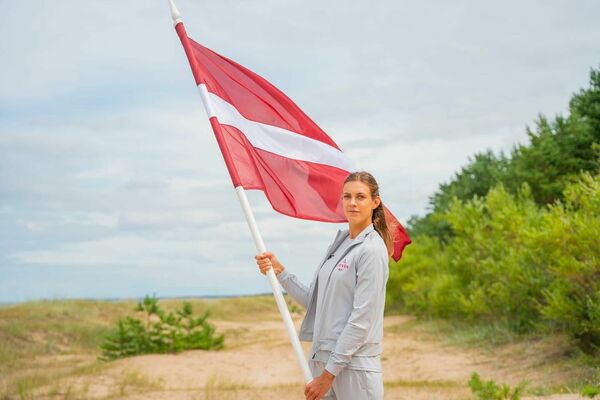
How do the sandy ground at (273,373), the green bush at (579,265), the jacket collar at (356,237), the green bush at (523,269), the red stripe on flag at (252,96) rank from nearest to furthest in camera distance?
the jacket collar at (356,237)
the red stripe on flag at (252,96)
the sandy ground at (273,373)
the green bush at (579,265)
the green bush at (523,269)

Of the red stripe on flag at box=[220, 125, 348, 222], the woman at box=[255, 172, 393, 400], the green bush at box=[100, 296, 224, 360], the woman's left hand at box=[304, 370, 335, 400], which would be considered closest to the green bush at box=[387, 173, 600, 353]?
the green bush at box=[100, 296, 224, 360]

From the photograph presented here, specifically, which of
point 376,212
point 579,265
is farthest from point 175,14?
point 579,265

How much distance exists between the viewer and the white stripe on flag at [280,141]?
Result: 19.8ft

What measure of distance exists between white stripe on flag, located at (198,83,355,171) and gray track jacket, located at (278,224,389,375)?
1.66 metres

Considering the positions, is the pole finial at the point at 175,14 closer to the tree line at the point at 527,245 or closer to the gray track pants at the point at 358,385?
the gray track pants at the point at 358,385

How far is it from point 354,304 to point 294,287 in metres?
0.84

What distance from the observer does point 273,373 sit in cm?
1514

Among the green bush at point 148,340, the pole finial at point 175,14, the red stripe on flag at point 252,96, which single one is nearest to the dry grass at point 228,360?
the green bush at point 148,340

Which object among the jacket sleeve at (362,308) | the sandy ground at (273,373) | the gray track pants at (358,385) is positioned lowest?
the sandy ground at (273,373)

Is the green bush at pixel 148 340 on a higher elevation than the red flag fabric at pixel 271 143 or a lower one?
lower

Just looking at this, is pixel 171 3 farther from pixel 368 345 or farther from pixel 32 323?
pixel 32 323

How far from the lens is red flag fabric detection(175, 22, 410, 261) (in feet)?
18.9

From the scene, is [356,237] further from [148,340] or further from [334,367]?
[148,340]

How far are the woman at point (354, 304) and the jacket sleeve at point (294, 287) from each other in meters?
0.28
